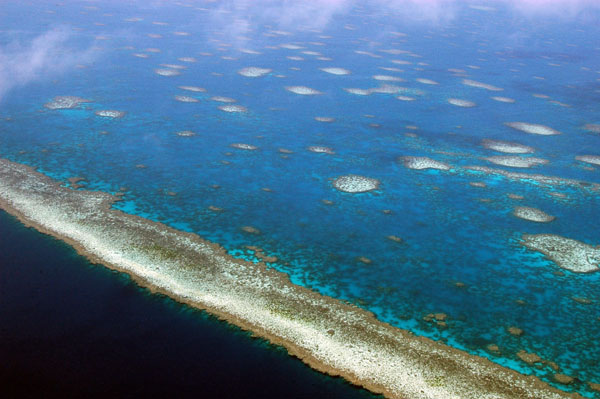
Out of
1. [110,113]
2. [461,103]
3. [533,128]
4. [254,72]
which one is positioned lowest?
[254,72]

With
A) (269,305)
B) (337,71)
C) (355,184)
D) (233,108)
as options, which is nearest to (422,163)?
(355,184)

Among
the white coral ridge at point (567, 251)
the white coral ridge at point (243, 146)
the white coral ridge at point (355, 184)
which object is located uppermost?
the white coral ridge at point (567, 251)

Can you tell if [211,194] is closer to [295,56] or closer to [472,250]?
[472,250]

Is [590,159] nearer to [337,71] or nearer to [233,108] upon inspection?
[233,108]

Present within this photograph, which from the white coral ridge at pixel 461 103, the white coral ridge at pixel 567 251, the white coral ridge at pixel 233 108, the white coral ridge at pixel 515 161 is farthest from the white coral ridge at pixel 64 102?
the white coral ridge at pixel 567 251

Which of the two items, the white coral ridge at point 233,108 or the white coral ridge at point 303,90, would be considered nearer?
the white coral ridge at point 233,108

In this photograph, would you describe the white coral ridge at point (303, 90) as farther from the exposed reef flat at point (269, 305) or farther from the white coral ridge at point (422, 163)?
the exposed reef flat at point (269, 305)

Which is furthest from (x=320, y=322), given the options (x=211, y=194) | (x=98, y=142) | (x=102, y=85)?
(x=102, y=85)
